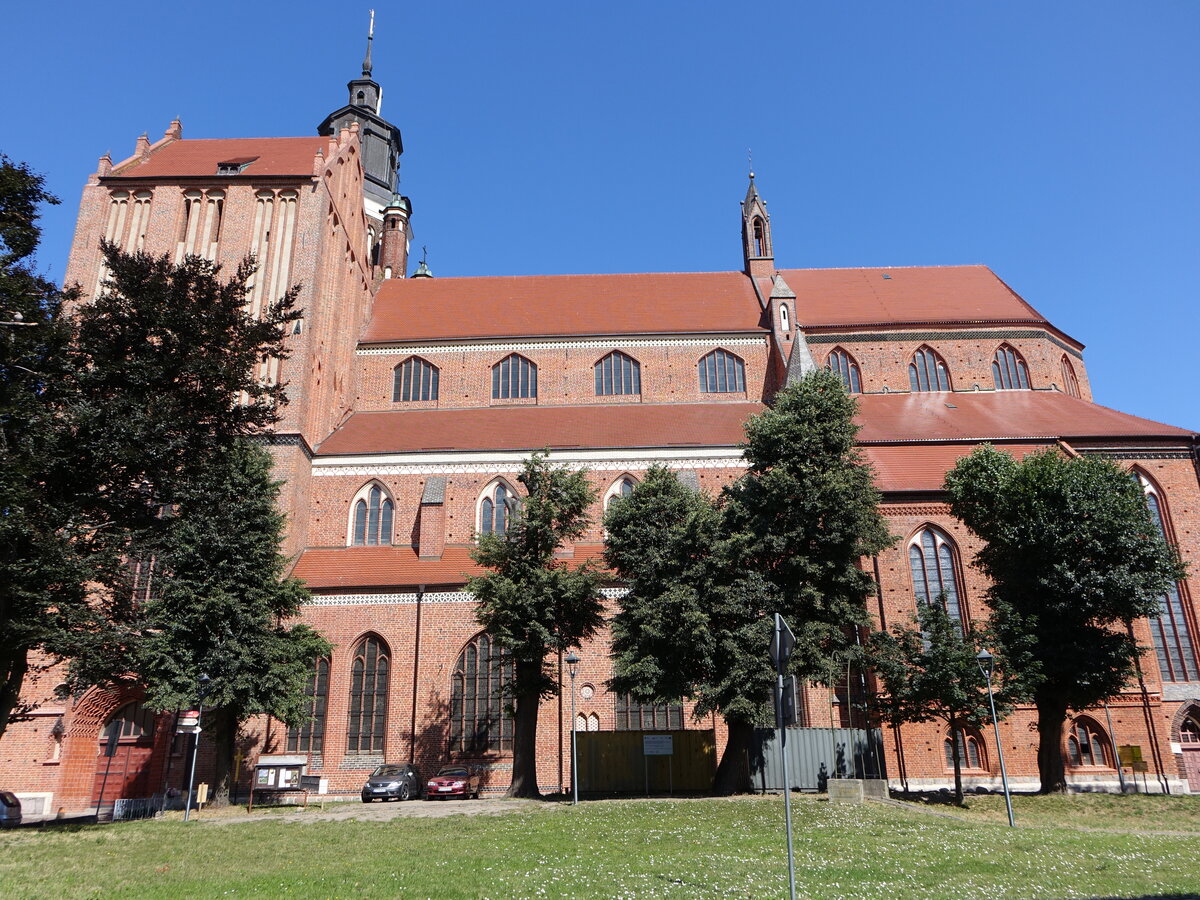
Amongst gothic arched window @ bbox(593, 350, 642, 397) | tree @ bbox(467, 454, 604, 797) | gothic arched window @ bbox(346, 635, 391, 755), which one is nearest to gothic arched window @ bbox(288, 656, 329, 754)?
gothic arched window @ bbox(346, 635, 391, 755)

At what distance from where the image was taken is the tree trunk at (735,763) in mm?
21953

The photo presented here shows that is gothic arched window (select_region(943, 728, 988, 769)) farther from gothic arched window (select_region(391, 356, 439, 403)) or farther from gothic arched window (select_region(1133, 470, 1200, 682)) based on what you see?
gothic arched window (select_region(391, 356, 439, 403))

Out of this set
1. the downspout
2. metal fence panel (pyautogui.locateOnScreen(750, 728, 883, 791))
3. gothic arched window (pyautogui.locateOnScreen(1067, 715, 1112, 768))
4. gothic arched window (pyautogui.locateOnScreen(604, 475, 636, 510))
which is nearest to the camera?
metal fence panel (pyautogui.locateOnScreen(750, 728, 883, 791))

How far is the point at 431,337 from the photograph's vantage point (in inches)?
1427

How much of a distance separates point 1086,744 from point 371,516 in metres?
25.0

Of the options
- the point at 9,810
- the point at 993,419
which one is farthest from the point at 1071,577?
the point at 9,810

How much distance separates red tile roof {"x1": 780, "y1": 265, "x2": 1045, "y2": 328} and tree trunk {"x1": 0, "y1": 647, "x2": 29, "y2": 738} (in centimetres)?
2960

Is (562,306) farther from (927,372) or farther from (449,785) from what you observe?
(449,785)

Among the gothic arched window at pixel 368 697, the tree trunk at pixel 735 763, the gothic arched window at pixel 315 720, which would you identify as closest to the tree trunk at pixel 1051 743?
the tree trunk at pixel 735 763

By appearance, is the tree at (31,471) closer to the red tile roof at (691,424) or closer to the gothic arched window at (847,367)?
the red tile roof at (691,424)

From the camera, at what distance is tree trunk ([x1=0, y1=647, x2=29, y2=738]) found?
58.2 feet

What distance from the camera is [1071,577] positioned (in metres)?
23.2

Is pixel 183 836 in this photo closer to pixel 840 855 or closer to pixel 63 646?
pixel 63 646

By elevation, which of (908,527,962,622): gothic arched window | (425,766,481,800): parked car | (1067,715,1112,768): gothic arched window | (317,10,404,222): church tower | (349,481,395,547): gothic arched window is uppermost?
(317,10,404,222): church tower
